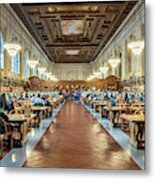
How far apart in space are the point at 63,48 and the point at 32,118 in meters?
1.94

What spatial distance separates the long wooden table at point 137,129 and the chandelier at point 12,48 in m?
3.07

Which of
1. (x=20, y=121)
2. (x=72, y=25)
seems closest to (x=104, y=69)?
(x=72, y=25)

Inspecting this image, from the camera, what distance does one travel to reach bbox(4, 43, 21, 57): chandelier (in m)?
7.96

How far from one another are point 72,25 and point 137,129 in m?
2.87

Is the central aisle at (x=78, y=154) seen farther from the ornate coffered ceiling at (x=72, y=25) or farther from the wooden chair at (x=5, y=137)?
the ornate coffered ceiling at (x=72, y=25)

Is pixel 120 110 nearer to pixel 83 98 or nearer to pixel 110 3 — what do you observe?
pixel 83 98

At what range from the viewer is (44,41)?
8492 mm

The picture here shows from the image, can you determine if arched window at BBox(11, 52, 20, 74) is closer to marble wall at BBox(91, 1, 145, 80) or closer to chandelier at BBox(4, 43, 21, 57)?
chandelier at BBox(4, 43, 21, 57)

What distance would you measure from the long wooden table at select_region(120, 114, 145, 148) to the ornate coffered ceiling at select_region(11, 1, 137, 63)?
2.09 meters

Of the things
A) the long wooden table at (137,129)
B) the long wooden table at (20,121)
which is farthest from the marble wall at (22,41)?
the long wooden table at (137,129)

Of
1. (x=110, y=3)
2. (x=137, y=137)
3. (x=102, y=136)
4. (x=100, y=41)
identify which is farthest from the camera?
(x=100, y=41)

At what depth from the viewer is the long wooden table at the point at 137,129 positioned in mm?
6418

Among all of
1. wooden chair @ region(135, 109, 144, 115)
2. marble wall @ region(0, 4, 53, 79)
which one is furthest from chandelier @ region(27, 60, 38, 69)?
wooden chair @ region(135, 109, 144, 115)

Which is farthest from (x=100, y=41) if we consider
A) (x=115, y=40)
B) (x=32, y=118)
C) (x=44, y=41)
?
(x=32, y=118)
